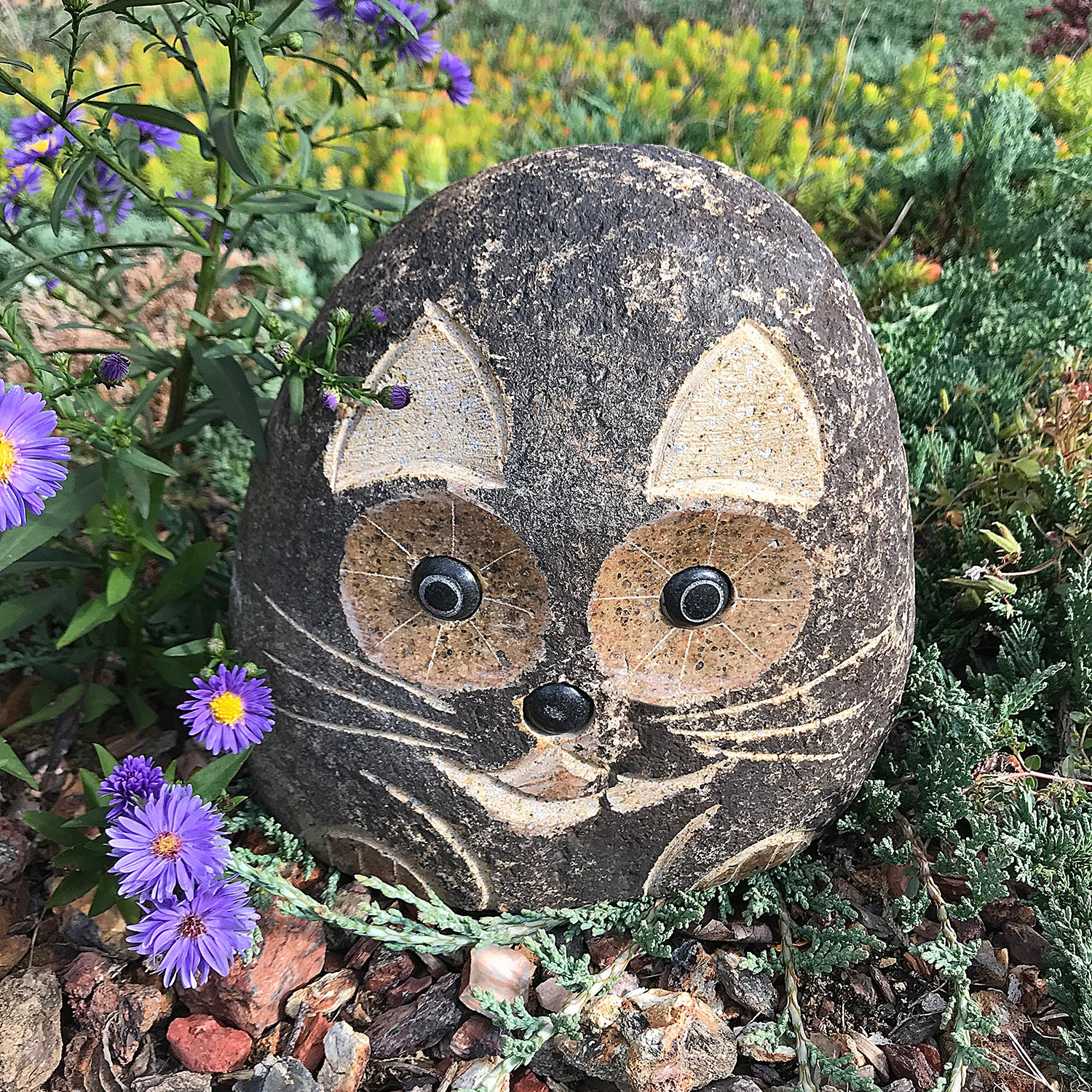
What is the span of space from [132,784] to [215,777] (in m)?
0.14

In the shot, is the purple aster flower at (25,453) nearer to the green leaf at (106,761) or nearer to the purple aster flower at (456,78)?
the green leaf at (106,761)

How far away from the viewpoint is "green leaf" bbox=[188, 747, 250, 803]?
166cm

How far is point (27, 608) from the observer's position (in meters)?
1.94

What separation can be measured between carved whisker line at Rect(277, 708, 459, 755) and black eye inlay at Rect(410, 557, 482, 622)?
0.78 ft

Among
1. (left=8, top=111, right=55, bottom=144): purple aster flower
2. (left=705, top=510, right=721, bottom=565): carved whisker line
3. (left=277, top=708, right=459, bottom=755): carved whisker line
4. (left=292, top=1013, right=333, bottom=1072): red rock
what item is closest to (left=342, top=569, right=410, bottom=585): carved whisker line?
(left=277, top=708, right=459, bottom=755): carved whisker line

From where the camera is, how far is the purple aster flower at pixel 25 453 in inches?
53.4

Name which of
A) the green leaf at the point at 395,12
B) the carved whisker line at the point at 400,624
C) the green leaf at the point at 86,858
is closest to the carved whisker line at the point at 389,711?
the carved whisker line at the point at 400,624

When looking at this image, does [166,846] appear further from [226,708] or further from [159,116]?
[159,116]

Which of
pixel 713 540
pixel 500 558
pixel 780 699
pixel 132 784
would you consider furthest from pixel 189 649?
pixel 780 699

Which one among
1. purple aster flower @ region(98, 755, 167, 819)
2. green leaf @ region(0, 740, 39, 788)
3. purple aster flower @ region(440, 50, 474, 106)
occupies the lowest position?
green leaf @ region(0, 740, 39, 788)

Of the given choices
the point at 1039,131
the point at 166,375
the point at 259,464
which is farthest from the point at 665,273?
the point at 1039,131

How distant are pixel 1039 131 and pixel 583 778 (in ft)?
13.4

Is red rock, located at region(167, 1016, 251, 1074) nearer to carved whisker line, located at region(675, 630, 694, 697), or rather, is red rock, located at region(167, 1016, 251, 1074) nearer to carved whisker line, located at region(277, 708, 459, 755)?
carved whisker line, located at region(277, 708, 459, 755)

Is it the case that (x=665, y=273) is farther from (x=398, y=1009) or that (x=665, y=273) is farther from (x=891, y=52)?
(x=891, y=52)
